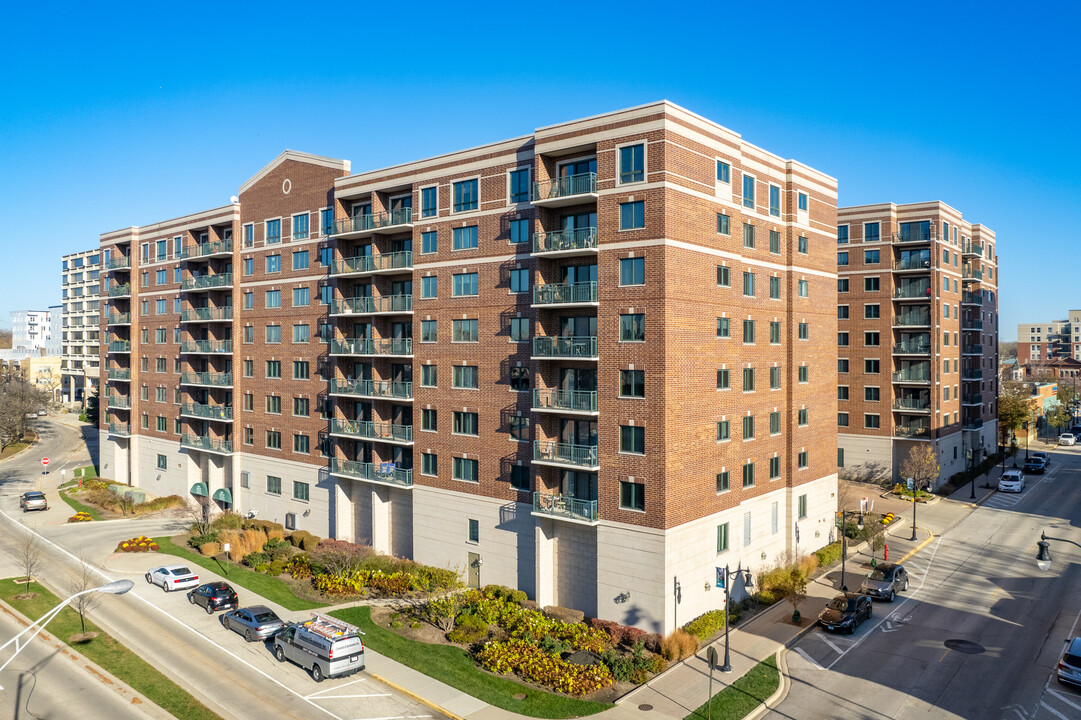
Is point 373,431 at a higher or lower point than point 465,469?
higher

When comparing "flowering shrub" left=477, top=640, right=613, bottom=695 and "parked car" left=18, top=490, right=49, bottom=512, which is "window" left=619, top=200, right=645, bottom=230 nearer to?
"flowering shrub" left=477, top=640, right=613, bottom=695

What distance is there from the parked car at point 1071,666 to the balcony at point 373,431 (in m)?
32.1

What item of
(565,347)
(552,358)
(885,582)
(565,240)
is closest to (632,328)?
(565,347)

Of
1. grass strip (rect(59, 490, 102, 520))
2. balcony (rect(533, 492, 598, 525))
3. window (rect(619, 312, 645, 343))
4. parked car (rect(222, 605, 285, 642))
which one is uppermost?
window (rect(619, 312, 645, 343))

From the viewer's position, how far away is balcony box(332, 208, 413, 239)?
42812mm

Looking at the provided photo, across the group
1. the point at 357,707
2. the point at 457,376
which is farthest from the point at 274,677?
the point at 457,376

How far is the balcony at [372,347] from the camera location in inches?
1695

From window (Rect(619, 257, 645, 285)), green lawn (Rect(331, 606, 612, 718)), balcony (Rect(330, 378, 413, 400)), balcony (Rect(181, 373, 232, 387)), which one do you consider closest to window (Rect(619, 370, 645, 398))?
window (Rect(619, 257, 645, 285))

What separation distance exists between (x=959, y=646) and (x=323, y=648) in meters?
27.2

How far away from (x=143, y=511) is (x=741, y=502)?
4953 cm

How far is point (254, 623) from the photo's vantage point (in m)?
32.2

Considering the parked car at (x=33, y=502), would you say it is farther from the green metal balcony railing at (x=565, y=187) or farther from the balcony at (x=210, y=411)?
the green metal balcony railing at (x=565, y=187)

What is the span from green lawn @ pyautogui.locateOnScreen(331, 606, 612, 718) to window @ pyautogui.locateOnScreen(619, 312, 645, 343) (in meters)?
15.0

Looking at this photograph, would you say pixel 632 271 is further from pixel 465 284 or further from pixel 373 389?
pixel 373 389
